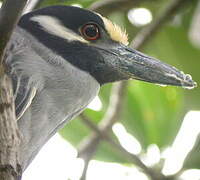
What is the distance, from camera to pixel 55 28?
318 centimetres

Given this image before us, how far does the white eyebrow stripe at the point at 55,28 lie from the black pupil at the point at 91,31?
0.04m

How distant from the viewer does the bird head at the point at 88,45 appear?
Result: 10.4 feet

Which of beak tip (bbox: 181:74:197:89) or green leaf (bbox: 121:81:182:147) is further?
green leaf (bbox: 121:81:182:147)

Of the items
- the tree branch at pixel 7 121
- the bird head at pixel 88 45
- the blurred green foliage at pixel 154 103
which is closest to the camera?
the tree branch at pixel 7 121

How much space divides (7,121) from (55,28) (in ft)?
3.27

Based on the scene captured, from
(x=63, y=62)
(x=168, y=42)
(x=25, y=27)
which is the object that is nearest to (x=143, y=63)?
(x=63, y=62)

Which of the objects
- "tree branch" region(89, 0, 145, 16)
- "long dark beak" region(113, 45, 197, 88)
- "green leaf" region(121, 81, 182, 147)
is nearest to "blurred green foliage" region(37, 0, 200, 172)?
"green leaf" region(121, 81, 182, 147)

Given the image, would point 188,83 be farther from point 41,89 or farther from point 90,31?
point 41,89

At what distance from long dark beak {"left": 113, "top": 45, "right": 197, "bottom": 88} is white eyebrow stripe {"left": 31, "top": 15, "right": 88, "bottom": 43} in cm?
23

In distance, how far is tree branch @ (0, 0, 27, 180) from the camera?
2088 millimetres

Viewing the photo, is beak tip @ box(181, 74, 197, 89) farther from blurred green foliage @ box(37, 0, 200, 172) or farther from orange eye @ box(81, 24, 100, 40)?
blurred green foliage @ box(37, 0, 200, 172)

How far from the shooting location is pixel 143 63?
3.23 m

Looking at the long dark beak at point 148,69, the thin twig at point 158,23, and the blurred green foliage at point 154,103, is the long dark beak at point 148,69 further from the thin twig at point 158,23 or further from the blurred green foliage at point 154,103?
the blurred green foliage at point 154,103

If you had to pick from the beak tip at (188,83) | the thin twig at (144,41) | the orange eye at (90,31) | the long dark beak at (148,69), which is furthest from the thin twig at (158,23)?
the beak tip at (188,83)
